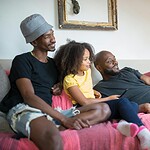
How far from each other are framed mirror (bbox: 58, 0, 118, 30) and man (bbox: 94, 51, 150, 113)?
0.37 m

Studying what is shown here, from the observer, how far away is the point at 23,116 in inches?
59.4

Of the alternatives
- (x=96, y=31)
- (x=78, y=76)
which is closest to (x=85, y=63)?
(x=78, y=76)

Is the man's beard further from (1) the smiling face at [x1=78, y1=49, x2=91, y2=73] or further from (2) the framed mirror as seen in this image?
(2) the framed mirror

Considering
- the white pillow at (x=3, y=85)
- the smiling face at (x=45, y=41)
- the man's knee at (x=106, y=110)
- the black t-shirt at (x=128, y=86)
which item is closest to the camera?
the man's knee at (x=106, y=110)

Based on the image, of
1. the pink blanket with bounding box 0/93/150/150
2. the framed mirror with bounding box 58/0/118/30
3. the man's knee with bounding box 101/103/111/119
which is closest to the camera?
the pink blanket with bounding box 0/93/150/150

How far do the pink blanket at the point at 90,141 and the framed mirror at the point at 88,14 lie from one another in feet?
4.44

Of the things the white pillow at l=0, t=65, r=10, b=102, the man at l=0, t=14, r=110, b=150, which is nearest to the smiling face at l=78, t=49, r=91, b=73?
the man at l=0, t=14, r=110, b=150

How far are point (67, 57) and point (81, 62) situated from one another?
0.12m

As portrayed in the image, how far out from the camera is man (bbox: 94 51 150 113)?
2.15 m

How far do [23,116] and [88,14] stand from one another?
57.6 inches

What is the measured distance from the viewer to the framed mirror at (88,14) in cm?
251

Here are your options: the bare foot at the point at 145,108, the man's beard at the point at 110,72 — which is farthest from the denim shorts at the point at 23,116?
the man's beard at the point at 110,72

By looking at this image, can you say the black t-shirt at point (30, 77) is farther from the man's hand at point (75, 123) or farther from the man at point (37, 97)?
the man's hand at point (75, 123)

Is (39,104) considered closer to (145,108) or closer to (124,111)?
(124,111)
